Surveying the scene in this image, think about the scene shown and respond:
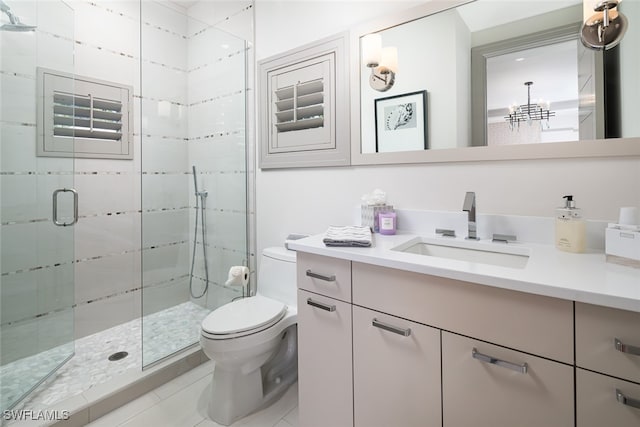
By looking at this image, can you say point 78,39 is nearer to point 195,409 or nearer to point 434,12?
point 434,12

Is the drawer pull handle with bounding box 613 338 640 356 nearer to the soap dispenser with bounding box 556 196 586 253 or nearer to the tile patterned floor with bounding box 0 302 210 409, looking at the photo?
the soap dispenser with bounding box 556 196 586 253

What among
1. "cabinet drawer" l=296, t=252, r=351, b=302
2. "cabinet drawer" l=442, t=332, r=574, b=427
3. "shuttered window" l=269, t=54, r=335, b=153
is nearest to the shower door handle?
"shuttered window" l=269, t=54, r=335, b=153

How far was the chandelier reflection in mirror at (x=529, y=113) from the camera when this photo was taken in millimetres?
1177

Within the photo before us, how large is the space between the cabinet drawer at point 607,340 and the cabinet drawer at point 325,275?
66 cm

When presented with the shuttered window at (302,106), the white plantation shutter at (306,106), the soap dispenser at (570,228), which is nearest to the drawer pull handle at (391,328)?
the soap dispenser at (570,228)

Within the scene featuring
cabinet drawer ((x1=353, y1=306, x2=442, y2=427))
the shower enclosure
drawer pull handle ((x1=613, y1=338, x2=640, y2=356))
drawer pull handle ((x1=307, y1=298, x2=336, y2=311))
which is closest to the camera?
drawer pull handle ((x1=613, y1=338, x2=640, y2=356))

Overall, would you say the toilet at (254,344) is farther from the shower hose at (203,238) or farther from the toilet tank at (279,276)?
the shower hose at (203,238)

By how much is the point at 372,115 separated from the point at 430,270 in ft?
3.29

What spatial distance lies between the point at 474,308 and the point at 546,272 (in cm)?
22

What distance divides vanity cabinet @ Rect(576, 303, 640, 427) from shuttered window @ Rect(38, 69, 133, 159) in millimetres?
2518

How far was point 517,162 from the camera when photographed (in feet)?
4.11

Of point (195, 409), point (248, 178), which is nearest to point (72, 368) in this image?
point (195, 409)

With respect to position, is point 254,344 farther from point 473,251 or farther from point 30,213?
point 30,213

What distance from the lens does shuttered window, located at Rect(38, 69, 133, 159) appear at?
5.71ft
